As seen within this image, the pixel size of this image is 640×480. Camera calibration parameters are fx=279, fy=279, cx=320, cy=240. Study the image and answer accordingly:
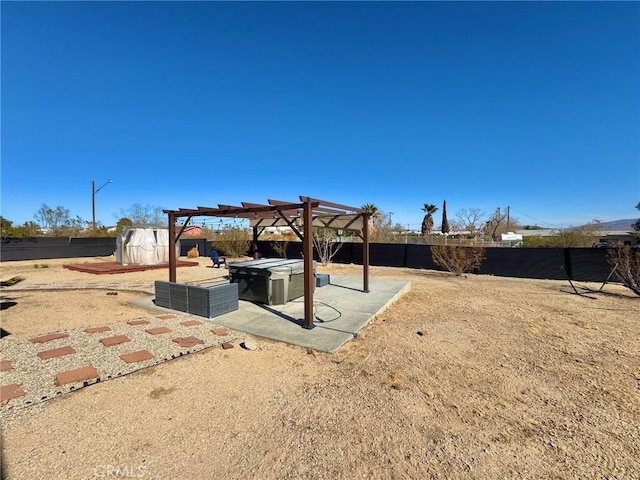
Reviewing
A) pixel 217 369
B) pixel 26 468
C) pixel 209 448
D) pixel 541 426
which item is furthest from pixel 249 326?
pixel 541 426

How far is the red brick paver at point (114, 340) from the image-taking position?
362cm

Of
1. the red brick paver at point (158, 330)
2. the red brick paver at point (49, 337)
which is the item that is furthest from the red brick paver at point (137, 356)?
the red brick paver at point (49, 337)

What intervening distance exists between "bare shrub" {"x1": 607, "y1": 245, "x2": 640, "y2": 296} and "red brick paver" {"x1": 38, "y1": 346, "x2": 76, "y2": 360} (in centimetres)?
1160

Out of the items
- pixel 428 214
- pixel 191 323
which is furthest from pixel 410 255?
pixel 428 214

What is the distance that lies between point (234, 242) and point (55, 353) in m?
13.0

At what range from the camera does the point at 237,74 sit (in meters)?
8.64

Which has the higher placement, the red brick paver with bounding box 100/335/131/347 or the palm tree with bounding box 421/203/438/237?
the palm tree with bounding box 421/203/438/237

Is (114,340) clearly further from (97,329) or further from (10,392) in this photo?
(10,392)

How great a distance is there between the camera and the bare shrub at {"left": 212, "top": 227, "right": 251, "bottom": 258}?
16.0 meters

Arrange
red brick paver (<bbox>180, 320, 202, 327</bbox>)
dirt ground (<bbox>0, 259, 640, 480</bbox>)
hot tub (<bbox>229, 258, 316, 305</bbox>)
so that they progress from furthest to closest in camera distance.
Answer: hot tub (<bbox>229, 258, 316, 305</bbox>) < red brick paver (<bbox>180, 320, 202, 327</bbox>) < dirt ground (<bbox>0, 259, 640, 480</bbox>)

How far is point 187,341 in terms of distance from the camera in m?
3.80

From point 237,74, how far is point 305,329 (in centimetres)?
816

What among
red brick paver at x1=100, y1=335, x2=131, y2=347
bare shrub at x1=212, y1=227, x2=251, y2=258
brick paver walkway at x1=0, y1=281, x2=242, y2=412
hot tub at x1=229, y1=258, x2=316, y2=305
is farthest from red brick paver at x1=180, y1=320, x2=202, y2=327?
bare shrub at x1=212, y1=227, x2=251, y2=258

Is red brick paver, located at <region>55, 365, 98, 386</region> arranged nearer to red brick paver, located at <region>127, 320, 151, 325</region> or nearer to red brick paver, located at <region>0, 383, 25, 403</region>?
red brick paver, located at <region>0, 383, 25, 403</region>
